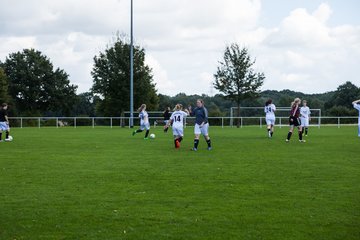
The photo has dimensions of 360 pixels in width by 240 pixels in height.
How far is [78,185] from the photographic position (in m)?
10.3

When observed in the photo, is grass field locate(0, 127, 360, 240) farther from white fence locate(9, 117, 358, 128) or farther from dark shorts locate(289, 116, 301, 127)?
white fence locate(9, 117, 358, 128)

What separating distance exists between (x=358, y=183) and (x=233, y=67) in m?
40.1

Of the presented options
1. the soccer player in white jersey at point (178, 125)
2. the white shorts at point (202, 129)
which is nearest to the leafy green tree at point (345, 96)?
the soccer player in white jersey at point (178, 125)

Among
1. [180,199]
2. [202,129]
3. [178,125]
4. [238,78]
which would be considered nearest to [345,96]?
[238,78]

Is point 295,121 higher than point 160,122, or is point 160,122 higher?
point 295,121

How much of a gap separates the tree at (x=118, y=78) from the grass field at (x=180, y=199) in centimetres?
3689

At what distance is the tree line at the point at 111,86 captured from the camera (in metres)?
50.1

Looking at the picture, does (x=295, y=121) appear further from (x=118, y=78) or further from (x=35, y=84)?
(x=35, y=84)

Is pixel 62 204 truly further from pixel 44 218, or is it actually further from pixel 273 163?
pixel 273 163

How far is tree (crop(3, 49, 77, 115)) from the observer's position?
75.2 metres

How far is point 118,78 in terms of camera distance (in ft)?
169

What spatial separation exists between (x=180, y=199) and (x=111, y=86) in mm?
44095

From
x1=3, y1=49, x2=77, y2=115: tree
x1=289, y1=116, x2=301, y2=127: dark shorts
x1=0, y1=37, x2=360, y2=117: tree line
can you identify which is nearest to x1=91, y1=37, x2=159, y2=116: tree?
x1=0, y1=37, x2=360, y2=117: tree line

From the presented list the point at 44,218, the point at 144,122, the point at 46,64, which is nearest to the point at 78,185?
the point at 44,218
